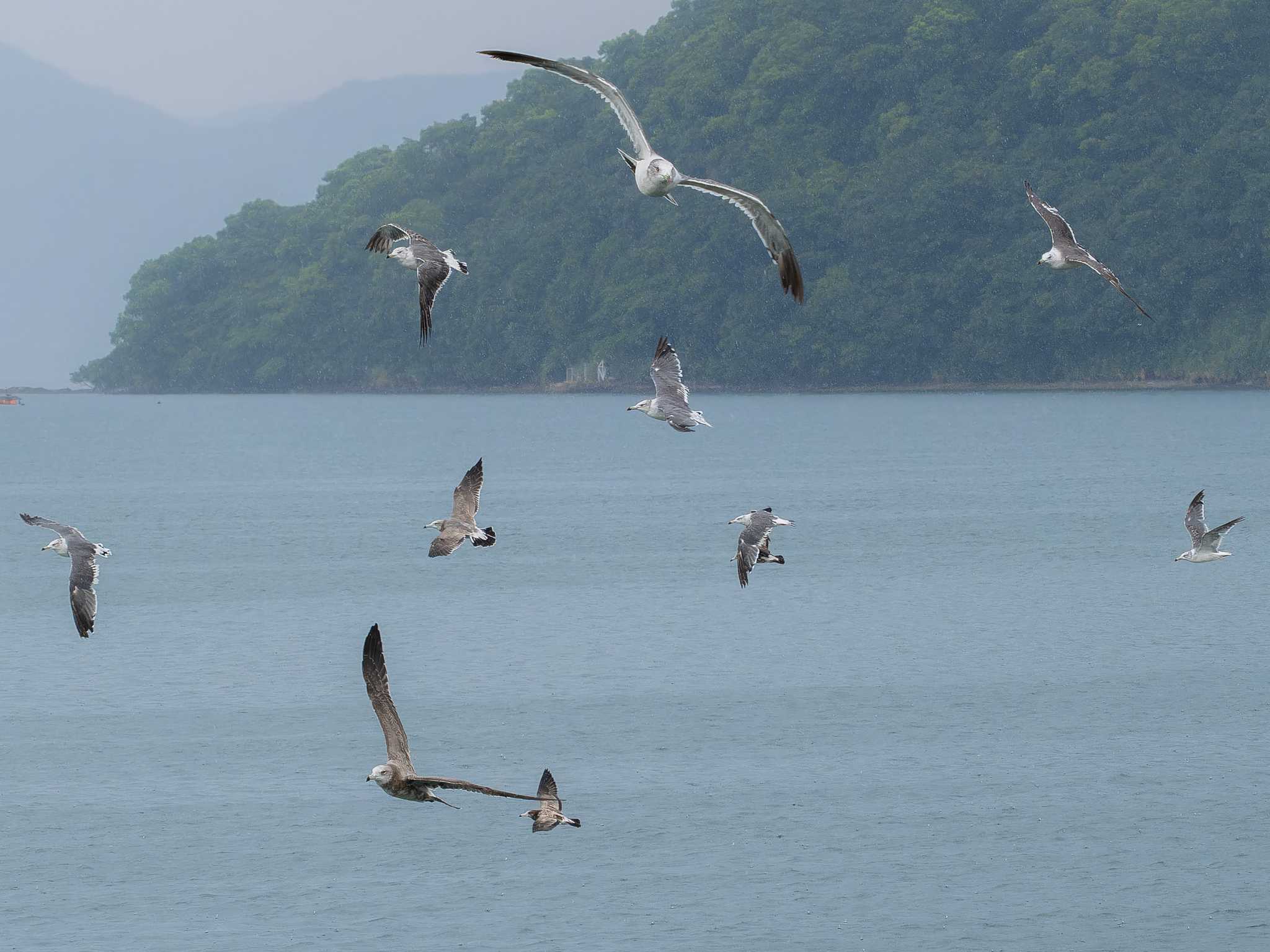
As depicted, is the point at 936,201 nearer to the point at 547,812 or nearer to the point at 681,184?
the point at 547,812

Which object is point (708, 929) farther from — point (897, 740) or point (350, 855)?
point (897, 740)

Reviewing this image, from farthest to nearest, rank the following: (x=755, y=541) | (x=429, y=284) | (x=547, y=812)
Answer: (x=755, y=541) < (x=547, y=812) < (x=429, y=284)

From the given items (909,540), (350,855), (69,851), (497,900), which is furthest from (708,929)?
(909,540)

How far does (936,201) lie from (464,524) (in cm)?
13931

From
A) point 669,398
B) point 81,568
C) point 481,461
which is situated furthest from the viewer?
point 669,398

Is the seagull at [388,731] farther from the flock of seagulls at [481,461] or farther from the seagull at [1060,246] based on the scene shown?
the seagull at [1060,246]

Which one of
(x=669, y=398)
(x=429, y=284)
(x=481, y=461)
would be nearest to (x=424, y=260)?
(x=429, y=284)

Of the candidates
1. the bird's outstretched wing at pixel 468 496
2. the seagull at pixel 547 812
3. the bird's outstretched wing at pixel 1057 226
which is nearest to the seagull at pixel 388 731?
the seagull at pixel 547 812

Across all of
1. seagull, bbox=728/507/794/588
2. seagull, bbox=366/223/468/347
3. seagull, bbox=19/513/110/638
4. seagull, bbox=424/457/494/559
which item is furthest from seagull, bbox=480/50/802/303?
seagull, bbox=728/507/794/588

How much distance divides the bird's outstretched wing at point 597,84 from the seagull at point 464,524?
8120 millimetres

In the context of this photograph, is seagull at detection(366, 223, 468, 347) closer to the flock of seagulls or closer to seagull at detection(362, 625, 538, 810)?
the flock of seagulls

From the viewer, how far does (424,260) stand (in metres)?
28.8

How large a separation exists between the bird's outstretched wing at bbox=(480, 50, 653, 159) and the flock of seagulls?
2cm

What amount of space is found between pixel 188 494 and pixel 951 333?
78.8 meters
